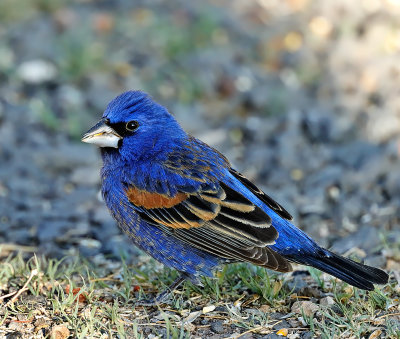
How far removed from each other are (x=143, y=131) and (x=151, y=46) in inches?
149

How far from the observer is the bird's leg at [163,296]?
13.0ft

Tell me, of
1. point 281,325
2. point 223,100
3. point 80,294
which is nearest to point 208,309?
point 281,325

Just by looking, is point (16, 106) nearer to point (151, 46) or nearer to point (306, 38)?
point (151, 46)

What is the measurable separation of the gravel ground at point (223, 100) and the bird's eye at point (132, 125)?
102 centimetres

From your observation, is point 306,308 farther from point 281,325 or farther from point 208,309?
point 208,309

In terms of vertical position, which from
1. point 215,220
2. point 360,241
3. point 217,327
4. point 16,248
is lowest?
point 217,327

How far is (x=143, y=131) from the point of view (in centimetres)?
419

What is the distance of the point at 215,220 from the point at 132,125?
2.55 ft

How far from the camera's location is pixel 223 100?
7148 millimetres

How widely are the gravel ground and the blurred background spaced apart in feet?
0.05

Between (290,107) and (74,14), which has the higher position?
(74,14)

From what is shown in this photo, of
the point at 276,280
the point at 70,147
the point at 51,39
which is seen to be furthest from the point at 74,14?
the point at 276,280

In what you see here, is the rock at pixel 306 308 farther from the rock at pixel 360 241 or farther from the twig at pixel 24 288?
the twig at pixel 24 288

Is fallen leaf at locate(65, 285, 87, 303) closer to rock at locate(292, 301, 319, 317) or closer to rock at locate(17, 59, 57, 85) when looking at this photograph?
rock at locate(292, 301, 319, 317)
